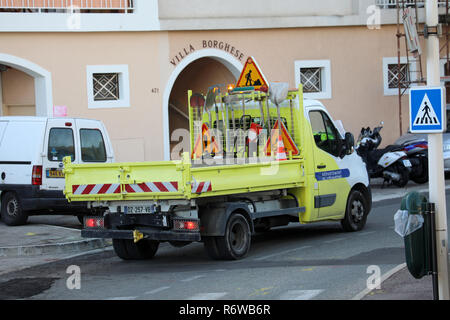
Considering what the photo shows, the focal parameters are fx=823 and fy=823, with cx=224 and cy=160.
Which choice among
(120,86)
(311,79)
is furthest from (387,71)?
(120,86)

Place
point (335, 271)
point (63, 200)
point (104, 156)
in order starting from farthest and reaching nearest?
point (104, 156)
point (63, 200)
point (335, 271)

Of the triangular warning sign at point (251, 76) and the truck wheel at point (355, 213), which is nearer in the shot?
the triangular warning sign at point (251, 76)

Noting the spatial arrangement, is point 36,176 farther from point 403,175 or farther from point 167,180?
point 403,175

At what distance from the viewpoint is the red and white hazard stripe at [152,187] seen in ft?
34.4

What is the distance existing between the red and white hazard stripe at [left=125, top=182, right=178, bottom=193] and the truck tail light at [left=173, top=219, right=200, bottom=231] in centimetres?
47

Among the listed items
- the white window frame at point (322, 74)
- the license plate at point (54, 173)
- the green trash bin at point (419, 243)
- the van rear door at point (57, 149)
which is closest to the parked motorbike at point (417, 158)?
the white window frame at point (322, 74)

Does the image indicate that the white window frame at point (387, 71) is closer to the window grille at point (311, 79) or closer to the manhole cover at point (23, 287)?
the window grille at point (311, 79)

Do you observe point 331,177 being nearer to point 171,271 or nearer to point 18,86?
point 171,271

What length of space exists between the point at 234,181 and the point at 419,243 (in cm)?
368

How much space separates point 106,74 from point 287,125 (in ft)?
30.6

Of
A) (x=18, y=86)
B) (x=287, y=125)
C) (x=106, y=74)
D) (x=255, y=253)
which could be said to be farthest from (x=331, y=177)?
(x=18, y=86)

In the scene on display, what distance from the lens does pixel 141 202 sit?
10938 millimetres

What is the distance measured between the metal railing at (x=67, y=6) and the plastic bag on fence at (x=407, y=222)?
14.1 meters

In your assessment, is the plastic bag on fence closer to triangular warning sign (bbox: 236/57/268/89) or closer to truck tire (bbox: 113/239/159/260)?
truck tire (bbox: 113/239/159/260)
